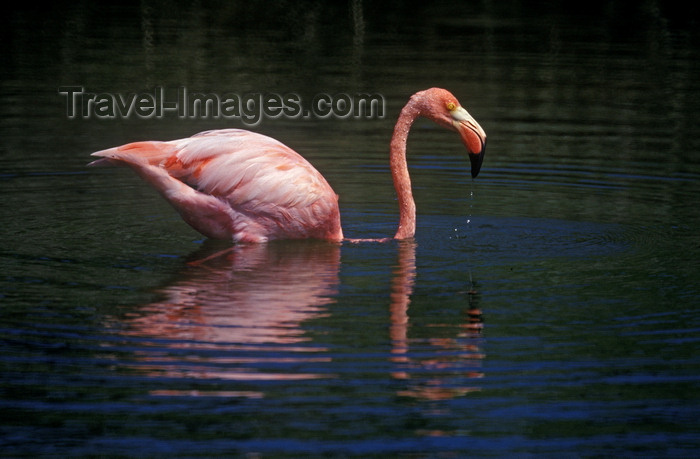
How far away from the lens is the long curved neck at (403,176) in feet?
27.0

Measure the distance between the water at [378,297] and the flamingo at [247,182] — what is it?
0.18m

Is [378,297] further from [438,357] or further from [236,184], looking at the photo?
[236,184]

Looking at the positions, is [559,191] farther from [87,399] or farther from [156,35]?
[156,35]

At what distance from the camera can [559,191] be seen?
983cm

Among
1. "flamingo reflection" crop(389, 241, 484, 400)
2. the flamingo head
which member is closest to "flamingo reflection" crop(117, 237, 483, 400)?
"flamingo reflection" crop(389, 241, 484, 400)

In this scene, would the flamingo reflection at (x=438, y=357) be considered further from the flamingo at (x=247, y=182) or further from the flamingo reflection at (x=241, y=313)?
the flamingo at (x=247, y=182)

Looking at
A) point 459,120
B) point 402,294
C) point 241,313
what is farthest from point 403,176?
point 241,313

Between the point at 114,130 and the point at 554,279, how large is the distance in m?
6.31

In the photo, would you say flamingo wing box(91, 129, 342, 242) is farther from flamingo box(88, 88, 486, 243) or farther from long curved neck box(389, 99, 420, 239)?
long curved neck box(389, 99, 420, 239)

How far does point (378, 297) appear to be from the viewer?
22.1ft

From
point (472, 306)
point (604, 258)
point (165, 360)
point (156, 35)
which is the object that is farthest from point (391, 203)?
point (156, 35)

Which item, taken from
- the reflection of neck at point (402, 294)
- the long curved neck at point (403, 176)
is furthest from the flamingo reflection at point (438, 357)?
the long curved neck at point (403, 176)

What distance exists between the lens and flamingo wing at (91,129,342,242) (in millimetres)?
7934

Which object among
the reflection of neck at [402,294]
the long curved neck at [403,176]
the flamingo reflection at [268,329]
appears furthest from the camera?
the long curved neck at [403,176]
